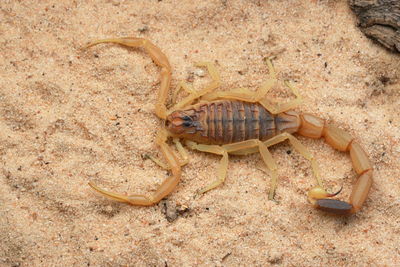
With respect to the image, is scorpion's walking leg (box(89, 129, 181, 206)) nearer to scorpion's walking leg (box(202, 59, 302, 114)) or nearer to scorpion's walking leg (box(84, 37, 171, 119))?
scorpion's walking leg (box(84, 37, 171, 119))

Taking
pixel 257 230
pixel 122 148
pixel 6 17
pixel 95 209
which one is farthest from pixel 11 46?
pixel 257 230

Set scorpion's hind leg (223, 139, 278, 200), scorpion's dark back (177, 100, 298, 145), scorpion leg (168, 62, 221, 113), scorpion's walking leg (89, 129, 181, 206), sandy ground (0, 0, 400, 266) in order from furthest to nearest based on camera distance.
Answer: scorpion leg (168, 62, 221, 113)
scorpion's dark back (177, 100, 298, 145)
scorpion's hind leg (223, 139, 278, 200)
scorpion's walking leg (89, 129, 181, 206)
sandy ground (0, 0, 400, 266)

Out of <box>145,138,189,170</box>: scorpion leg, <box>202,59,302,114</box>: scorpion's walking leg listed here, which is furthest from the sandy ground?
<box>202,59,302,114</box>: scorpion's walking leg

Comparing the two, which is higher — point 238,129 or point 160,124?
point 238,129

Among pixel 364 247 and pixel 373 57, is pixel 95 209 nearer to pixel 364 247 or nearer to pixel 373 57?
pixel 364 247

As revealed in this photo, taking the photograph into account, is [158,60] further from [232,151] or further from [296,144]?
[296,144]

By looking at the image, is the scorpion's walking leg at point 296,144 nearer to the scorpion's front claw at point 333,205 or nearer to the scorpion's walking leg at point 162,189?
the scorpion's front claw at point 333,205

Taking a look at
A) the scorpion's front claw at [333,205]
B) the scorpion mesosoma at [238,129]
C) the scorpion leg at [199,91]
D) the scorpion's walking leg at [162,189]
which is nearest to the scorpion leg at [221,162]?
the scorpion mesosoma at [238,129]

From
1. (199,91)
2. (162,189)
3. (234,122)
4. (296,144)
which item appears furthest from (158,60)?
(296,144)
